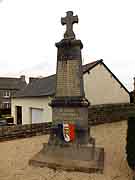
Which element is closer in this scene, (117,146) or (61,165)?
(61,165)

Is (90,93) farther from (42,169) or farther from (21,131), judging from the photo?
(42,169)

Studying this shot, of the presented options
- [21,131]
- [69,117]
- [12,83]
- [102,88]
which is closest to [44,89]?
[102,88]

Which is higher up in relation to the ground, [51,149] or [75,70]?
[75,70]

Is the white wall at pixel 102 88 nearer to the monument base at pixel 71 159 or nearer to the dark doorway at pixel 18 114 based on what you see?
the dark doorway at pixel 18 114

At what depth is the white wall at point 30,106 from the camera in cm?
1546

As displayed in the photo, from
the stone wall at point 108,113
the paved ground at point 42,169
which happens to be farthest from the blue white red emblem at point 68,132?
the stone wall at point 108,113

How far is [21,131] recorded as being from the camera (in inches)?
401

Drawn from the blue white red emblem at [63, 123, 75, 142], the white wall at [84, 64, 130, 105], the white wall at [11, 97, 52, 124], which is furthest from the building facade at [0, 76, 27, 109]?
the blue white red emblem at [63, 123, 75, 142]

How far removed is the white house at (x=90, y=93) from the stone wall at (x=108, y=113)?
1610mm

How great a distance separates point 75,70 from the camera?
669cm

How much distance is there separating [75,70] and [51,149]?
2.58 metres

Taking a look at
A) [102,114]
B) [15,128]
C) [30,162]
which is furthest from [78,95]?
[102,114]

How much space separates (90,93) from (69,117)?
34.0 feet

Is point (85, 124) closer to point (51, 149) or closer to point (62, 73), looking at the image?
point (51, 149)
